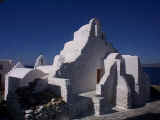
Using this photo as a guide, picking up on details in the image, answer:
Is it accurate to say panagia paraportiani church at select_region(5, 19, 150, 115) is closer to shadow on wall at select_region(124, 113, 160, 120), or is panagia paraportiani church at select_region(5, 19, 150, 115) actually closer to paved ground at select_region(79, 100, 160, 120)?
paved ground at select_region(79, 100, 160, 120)

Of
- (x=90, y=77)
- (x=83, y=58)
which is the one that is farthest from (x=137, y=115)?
(x=83, y=58)

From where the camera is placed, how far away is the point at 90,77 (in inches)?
565

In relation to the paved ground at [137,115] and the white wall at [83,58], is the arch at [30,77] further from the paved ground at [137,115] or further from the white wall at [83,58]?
the paved ground at [137,115]

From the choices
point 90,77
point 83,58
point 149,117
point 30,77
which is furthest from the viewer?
point 90,77

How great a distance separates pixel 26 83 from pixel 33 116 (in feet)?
11.5

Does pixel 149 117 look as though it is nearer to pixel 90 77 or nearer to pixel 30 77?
pixel 90 77

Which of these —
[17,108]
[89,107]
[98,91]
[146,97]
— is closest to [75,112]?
[89,107]

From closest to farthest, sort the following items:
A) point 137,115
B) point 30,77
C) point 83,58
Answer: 1. point 137,115
2. point 30,77
3. point 83,58

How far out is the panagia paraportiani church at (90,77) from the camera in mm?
11055

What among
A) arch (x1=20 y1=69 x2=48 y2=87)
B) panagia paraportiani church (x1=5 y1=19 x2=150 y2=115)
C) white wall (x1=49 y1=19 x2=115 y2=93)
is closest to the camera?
panagia paraportiani church (x1=5 y1=19 x2=150 y2=115)

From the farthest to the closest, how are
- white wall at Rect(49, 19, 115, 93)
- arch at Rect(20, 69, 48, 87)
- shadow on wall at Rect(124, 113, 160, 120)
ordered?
white wall at Rect(49, 19, 115, 93) < arch at Rect(20, 69, 48, 87) < shadow on wall at Rect(124, 113, 160, 120)

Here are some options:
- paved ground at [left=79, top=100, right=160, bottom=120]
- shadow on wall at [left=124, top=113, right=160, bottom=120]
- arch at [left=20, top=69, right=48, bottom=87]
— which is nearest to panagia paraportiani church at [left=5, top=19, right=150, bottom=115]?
arch at [left=20, top=69, right=48, bottom=87]

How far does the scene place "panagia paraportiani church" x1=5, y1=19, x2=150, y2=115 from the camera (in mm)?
11055

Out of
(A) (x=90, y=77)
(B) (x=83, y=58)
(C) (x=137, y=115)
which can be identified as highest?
(B) (x=83, y=58)
